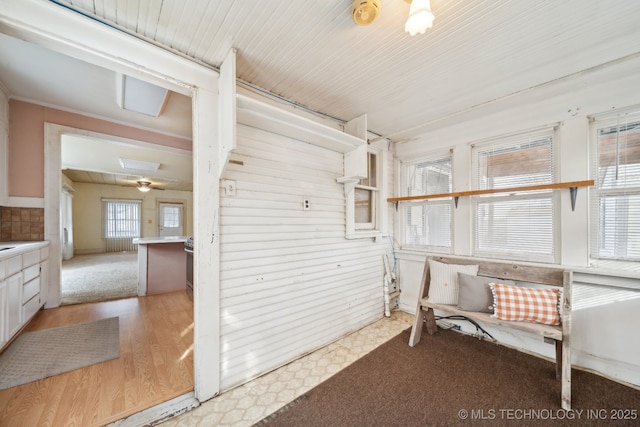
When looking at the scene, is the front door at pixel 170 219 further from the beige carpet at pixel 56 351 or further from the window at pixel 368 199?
the window at pixel 368 199

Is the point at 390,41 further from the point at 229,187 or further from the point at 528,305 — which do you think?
the point at 528,305

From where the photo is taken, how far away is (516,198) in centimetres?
236

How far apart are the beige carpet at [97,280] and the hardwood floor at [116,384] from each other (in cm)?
84

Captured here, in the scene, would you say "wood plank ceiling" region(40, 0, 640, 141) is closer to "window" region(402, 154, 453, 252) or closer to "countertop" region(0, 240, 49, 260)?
"window" region(402, 154, 453, 252)

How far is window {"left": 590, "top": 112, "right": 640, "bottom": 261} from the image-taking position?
1.83m

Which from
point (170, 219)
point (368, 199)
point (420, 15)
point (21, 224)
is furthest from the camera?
point (170, 219)

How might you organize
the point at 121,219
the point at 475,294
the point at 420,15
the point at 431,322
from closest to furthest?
the point at 420,15, the point at 475,294, the point at 431,322, the point at 121,219

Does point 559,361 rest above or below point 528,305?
below

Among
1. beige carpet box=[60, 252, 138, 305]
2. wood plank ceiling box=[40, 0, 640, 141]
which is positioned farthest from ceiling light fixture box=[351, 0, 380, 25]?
beige carpet box=[60, 252, 138, 305]

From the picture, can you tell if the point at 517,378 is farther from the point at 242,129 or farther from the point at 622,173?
the point at 242,129

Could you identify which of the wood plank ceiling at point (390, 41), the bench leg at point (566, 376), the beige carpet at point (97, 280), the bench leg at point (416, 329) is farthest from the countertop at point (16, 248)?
the bench leg at point (566, 376)

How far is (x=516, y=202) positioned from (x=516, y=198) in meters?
0.04

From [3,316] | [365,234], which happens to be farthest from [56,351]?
[365,234]

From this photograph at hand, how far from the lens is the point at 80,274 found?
4.98 m
